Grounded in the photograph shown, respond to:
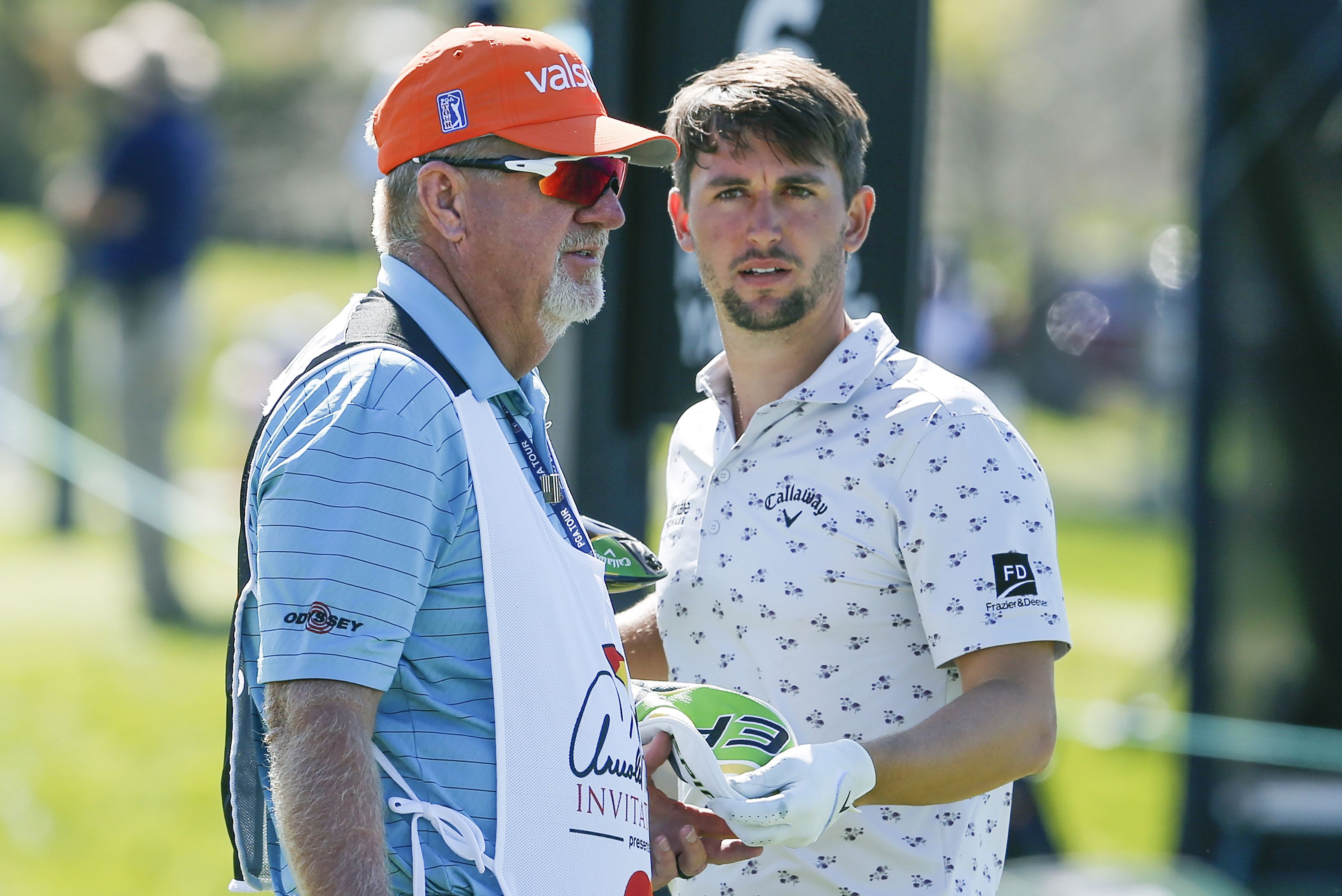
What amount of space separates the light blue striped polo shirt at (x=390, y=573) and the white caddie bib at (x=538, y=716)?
0.09ft

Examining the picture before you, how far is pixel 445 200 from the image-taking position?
221 centimetres

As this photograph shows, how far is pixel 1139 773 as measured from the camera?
7.61 m

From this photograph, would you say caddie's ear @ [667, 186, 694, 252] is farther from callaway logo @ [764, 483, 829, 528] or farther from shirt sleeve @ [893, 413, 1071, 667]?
shirt sleeve @ [893, 413, 1071, 667]

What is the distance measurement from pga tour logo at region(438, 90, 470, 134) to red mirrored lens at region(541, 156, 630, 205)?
0.15 m

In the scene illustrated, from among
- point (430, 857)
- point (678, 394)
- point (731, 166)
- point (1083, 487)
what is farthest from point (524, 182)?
point (1083, 487)

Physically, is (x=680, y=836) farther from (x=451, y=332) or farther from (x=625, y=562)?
(x=451, y=332)

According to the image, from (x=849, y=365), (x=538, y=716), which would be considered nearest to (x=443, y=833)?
(x=538, y=716)

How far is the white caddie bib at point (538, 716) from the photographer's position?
1.97 metres

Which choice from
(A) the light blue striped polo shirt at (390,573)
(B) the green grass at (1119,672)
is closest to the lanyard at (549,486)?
(A) the light blue striped polo shirt at (390,573)

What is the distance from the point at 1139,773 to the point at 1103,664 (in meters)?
2.11

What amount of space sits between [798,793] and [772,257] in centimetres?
97

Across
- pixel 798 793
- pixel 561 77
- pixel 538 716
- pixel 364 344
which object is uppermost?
pixel 561 77

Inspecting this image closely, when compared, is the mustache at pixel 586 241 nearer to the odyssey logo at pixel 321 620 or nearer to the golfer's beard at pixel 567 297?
the golfer's beard at pixel 567 297

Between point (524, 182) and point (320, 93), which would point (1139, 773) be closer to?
point (524, 182)
